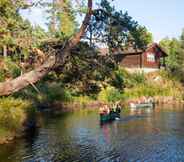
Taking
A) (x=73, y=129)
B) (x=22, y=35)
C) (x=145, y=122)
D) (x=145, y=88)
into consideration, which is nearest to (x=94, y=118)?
(x=145, y=122)

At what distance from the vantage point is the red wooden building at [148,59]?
3568 inches

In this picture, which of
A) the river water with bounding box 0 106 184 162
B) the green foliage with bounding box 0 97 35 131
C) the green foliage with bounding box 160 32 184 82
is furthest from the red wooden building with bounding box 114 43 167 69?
the green foliage with bounding box 0 97 35 131

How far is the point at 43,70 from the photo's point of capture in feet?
49.9

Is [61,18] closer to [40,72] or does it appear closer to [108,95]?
[40,72]

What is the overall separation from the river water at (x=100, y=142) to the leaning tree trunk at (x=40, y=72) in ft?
33.5

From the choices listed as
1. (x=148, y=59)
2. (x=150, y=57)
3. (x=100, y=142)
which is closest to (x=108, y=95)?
(x=148, y=59)

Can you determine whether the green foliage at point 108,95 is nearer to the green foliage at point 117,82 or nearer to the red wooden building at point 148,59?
the red wooden building at point 148,59

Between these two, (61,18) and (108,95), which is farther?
(108,95)

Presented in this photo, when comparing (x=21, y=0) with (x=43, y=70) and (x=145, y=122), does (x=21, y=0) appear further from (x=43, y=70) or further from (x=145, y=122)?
(x=145, y=122)

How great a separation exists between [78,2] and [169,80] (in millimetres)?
70428

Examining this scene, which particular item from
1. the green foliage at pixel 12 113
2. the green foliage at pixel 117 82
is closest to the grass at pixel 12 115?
the green foliage at pixel 12 113

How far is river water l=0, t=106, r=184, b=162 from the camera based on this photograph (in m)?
25.0

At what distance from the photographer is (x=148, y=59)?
92.2m

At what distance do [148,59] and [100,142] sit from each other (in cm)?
6349
